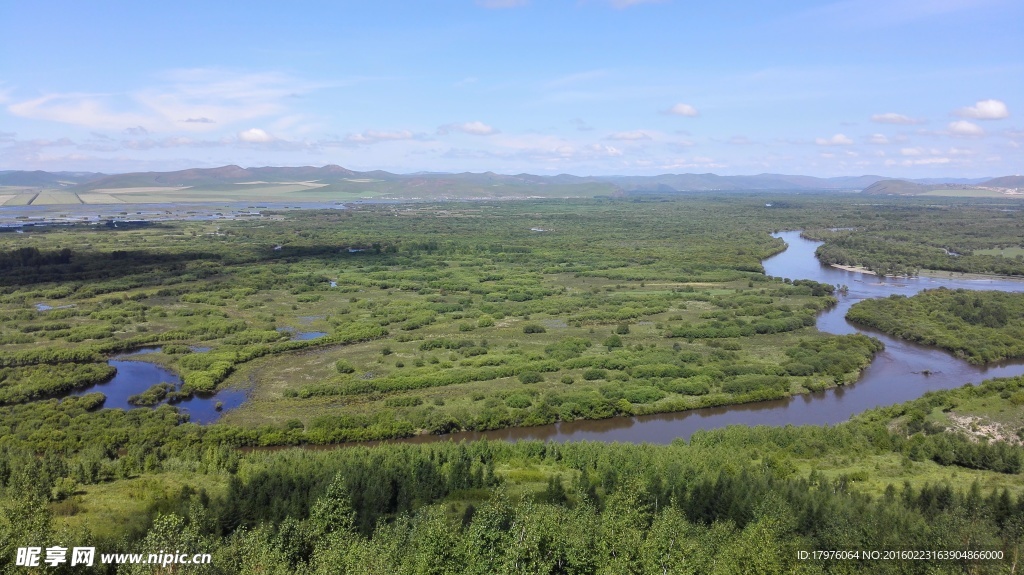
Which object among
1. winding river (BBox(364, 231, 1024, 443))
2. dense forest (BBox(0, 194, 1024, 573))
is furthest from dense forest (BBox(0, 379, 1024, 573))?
winding river (BBox(364, 231, 1024, 443))

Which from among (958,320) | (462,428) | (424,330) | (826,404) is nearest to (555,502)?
(462,428)

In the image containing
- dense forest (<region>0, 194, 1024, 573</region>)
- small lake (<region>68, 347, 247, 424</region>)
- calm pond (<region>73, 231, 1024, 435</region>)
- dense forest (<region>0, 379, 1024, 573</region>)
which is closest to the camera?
dense forest (<region>0, 379, 1024, 573</region>)

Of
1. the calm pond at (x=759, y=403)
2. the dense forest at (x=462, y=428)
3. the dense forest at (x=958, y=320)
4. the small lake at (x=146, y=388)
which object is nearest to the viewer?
the dense forest at (x=462, y=428)

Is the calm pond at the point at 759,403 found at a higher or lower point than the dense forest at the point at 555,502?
lower

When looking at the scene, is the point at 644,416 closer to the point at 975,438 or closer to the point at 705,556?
the point at 975,438

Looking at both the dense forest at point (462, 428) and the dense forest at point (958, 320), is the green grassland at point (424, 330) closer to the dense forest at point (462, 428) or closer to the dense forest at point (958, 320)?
the dense forest at point (462, 428)

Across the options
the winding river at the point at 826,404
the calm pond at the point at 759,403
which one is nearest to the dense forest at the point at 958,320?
the winding river at the point at 826,404

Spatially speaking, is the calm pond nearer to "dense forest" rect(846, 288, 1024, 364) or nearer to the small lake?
the small lake
